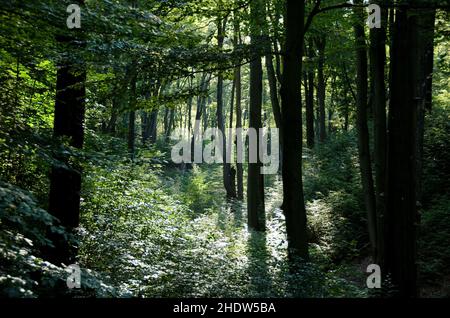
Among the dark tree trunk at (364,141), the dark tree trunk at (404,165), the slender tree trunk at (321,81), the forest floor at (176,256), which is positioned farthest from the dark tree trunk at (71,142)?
the slender tree trunk at (321,81)

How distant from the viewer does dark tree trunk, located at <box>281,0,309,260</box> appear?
25.9ft

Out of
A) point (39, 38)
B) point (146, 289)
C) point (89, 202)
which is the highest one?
point (39, 38)

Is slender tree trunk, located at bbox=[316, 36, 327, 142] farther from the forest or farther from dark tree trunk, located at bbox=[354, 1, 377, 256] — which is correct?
the forest

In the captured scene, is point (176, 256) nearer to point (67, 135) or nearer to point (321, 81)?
point (67, 135)

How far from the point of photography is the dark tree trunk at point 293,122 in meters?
7.90

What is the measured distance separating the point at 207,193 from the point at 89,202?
60.3ft

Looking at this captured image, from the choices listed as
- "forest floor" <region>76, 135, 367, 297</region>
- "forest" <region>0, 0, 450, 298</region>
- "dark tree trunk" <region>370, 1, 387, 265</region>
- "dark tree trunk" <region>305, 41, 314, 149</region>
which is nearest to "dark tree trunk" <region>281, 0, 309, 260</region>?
"forest" <region>0, 0, 450, 298</region>

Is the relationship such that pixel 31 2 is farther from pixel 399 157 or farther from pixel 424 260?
pixel 424 260

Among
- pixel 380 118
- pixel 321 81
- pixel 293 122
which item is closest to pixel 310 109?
pixel 321 81

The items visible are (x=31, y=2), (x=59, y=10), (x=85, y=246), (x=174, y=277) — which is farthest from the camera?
(x=85, y=246)

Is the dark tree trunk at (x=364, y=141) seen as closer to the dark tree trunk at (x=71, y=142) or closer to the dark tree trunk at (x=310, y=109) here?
the dark tree trunk at (x=71, y=142)

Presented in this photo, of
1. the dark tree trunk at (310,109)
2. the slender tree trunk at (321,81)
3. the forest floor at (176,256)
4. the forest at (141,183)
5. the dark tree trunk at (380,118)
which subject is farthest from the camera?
the dark tree trunk at (310,109)

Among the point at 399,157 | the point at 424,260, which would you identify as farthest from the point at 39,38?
the point at 424,260

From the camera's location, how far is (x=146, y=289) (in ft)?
20.9
